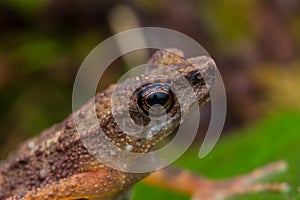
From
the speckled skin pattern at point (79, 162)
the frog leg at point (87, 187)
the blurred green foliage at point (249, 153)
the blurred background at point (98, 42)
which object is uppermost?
the blurred background at point (98, 42)


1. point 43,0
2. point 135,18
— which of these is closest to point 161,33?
point 135,18

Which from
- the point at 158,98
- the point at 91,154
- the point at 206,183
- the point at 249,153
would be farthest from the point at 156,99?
the point at 249,153

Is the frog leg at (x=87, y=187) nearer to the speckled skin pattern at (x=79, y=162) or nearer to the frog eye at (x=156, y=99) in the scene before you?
the speckled skin pattern at (x=79, y=162)

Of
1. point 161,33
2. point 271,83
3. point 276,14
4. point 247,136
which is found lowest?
point 247,136

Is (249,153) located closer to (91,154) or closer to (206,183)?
(206,183)

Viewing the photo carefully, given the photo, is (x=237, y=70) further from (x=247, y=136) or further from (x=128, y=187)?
(x=128, y=187)

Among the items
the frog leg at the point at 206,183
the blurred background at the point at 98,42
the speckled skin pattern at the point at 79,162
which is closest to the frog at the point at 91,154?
the speckled skin pattern at the point at 79,162

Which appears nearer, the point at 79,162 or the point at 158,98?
the point at 158,98
